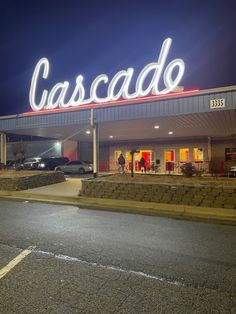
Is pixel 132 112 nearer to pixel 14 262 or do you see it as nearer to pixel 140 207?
pixel 140 207

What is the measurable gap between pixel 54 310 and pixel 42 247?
7.85 ft

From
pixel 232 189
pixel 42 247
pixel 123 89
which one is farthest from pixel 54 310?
pixel 123 89

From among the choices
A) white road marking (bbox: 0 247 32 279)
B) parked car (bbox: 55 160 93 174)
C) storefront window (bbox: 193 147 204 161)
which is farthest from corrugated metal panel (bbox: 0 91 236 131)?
storefront window (bbox: 193 147 204 161)

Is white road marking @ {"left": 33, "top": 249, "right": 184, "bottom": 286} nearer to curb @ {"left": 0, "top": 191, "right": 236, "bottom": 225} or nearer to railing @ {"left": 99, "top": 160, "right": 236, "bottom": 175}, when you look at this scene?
curb @ {"left": 0, "top": 191, "right": 236, "bottom": 225}

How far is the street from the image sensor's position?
3285mm

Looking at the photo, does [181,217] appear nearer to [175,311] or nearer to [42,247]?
[42,247]

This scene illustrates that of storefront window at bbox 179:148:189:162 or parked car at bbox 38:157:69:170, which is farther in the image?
parked car at bbox 38:157:69:170

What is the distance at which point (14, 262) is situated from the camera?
457cm

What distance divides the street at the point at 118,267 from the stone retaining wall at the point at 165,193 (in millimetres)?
1583

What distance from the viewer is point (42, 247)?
5.37m

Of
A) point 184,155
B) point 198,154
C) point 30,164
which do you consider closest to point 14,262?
point 184,155

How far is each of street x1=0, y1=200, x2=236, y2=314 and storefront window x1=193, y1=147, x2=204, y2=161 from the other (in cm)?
1948

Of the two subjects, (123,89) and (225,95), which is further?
(123,89)

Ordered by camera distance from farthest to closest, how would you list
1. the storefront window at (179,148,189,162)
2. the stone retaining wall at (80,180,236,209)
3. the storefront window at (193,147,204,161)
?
the storefront window at (179,148,189,162) < the storefront window at (193,147,204,161) < the stone retaining wall at (80,180,236,209)
